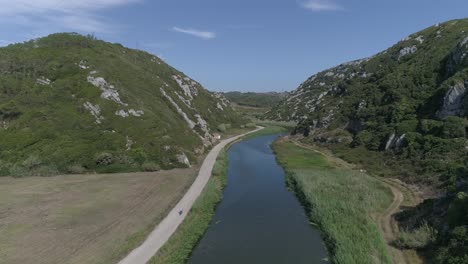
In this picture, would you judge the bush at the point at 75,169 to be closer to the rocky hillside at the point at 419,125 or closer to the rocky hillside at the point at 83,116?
the rocky hillside at the point at 83,116

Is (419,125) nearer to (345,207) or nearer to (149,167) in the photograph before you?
(345,207)

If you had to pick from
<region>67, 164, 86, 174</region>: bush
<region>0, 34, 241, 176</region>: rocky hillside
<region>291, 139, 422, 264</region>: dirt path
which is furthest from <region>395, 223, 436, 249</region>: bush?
<region>67, 164, 86, 174</region>: bush

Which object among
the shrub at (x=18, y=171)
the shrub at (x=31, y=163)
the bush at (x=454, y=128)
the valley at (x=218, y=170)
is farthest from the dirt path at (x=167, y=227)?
the bush at (x=454, y=128)

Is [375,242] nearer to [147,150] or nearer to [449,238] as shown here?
[449,238]

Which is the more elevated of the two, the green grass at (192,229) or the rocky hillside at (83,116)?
the rocky hillside at (83,116)

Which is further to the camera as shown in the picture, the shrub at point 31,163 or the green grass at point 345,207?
the shrub at point 31,163

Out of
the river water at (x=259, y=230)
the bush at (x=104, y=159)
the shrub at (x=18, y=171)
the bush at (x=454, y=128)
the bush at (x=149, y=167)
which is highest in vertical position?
the bush at (x=454, y=128)

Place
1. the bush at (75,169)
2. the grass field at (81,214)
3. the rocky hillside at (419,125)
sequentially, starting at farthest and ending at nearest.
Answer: the bush at (75,169) < the rocky hillside at (419,125) < the grass field at (81,214)

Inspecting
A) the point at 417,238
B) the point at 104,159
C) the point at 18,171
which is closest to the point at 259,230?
the point at 417,238
